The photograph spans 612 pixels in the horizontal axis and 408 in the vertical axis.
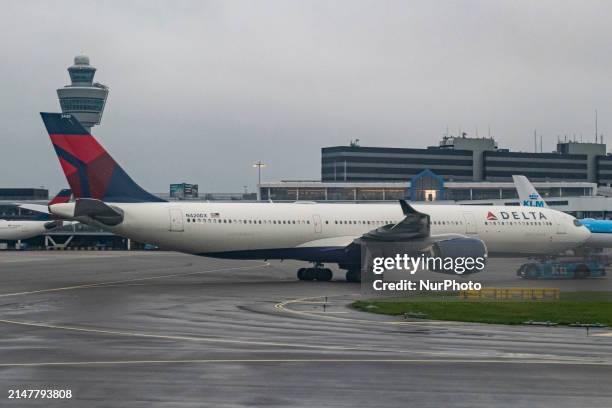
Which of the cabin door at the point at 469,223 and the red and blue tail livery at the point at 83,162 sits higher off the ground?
the red and blue tail livery at the point at 83,162

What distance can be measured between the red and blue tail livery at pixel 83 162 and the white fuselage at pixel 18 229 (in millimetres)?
74394

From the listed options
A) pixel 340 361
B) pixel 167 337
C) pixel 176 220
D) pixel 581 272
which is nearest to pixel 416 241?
pixel 581 272

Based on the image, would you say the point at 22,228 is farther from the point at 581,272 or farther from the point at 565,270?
the point at 581,272

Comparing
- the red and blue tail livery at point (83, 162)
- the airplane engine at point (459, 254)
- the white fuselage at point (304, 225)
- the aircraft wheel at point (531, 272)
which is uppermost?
the red and blue tail livery at point (83, 162)

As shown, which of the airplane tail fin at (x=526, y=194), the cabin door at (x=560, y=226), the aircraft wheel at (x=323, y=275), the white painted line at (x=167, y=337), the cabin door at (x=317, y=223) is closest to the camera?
the white painted line at (x=167, y=337)

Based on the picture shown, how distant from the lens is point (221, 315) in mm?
32656

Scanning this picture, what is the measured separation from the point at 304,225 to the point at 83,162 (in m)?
12.7

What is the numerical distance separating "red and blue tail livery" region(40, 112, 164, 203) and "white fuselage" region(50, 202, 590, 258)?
35.2 inches

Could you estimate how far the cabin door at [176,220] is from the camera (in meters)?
47.5

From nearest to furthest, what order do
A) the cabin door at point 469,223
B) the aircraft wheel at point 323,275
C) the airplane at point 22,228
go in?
the aircraft wheel at point 323,275 → the cabin door at point 469,223 → the airplane at point 22,228

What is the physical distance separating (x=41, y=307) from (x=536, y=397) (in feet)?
77.6

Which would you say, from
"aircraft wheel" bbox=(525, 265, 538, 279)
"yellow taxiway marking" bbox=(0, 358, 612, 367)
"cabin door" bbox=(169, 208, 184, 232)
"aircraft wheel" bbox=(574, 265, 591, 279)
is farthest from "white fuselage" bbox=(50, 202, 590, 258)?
"yellow taxiway marking" bbox=(0, 358, 612, 367)

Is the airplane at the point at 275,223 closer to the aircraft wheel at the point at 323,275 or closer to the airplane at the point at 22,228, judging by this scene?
the aircraft wheel at the point at 323,275

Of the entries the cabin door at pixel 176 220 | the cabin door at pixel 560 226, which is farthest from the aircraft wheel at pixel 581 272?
the cabin door at pixel 176 220
